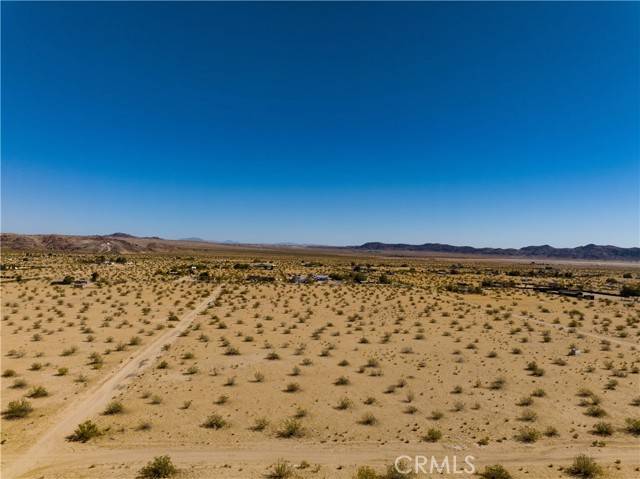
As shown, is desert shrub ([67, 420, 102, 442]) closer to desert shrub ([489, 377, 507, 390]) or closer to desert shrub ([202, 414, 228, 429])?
desert shrub ([202, 414, 228, 429])

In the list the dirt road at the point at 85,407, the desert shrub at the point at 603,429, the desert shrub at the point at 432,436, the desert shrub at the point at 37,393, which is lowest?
the dirt road at the point at 85,407

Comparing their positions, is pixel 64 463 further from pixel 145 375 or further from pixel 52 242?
pixel 52 242

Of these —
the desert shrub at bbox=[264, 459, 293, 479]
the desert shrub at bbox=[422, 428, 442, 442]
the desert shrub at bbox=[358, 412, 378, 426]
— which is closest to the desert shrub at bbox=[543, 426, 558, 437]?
the desert shrub at bbox=[422, 428, 442, 442]

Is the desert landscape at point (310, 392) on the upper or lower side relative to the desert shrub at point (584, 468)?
lower

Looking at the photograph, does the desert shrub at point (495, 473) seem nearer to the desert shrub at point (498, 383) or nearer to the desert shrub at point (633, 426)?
the desert shrub at point (633, 426)

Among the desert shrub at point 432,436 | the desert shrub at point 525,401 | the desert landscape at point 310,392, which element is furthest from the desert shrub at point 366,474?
the desert shrub at point 525,401

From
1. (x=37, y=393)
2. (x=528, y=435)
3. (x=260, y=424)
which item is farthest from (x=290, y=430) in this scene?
(x=37, y=393)
